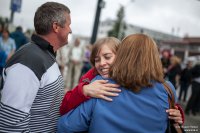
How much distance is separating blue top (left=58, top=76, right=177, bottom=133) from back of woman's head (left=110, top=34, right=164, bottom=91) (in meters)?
0.06

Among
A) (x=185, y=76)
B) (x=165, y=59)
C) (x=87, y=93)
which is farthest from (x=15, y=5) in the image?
(x=87, y=93)

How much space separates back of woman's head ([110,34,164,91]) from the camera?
2041 mm

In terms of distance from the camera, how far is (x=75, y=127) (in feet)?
6.97

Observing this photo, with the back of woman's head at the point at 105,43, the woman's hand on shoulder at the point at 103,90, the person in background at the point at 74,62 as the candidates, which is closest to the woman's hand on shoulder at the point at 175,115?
the woman's hand on shoulder at the point at 103,90

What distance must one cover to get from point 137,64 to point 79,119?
0.51 m

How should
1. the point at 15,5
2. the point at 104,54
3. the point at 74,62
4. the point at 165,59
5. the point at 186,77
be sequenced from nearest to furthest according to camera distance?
1. the point at 104,54
2. the point at 165,59
3. the point at 74,62
4. the point at 186,77
5. the point at 15,5

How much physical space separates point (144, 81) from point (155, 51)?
0.79 feet

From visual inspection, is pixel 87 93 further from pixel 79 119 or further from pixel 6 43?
pixel 6 43

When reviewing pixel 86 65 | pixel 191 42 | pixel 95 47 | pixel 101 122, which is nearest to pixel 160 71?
pixel 101 122

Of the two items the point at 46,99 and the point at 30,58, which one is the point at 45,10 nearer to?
the point at 30,58

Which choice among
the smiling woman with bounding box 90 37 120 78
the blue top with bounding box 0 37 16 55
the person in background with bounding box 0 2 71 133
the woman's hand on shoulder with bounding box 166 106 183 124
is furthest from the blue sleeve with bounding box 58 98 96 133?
the blue top with bounding box 0 37 16 55

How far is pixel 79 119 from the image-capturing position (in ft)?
6.90

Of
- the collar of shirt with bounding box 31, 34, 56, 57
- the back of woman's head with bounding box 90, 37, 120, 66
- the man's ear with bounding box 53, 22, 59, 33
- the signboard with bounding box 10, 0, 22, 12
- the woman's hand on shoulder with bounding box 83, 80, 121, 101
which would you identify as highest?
the man's ear with bounding box 53, 22, 59, 33

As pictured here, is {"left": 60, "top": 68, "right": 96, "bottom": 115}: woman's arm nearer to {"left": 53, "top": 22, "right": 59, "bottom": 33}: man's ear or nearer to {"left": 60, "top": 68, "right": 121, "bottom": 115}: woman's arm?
{"left": 60, "top": 68, "right": 121, "bottom": 115}: woman's arm
